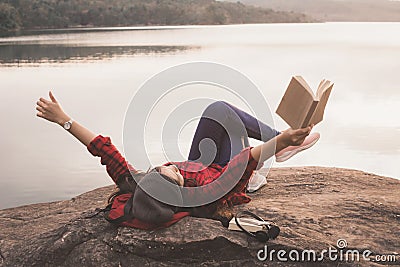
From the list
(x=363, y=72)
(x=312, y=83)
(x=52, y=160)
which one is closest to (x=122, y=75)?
(x=312, y=83)

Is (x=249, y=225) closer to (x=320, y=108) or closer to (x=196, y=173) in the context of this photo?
(x=196, y=173)

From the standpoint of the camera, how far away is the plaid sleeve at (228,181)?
9.54 ft

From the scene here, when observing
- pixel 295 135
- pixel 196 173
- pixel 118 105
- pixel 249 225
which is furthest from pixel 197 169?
pixel 118 105

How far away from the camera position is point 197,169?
316 centimetres

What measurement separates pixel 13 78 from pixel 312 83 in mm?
7599

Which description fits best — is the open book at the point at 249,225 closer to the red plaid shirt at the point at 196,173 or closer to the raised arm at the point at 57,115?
the red plaid shirt at the point at 196,173

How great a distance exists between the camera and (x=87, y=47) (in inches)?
1102

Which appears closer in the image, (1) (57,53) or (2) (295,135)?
(2) (295,135)

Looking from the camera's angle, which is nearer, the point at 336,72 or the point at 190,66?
the point at 190,66

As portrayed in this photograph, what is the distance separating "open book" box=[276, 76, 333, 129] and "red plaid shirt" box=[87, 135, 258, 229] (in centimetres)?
35

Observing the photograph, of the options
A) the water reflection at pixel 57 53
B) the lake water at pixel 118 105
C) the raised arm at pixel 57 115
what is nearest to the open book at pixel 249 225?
the raised arm at pixel 57 115

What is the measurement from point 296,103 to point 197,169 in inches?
30.9

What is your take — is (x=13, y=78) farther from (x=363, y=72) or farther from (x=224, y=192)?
(x=224, y=192)

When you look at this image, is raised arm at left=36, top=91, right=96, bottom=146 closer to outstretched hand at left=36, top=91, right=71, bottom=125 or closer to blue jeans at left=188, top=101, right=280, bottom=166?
outstretched hand at left=36, top=91, right=71, bottom=125
